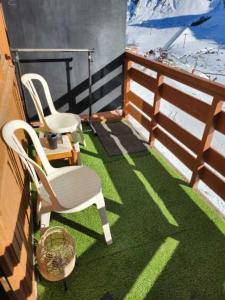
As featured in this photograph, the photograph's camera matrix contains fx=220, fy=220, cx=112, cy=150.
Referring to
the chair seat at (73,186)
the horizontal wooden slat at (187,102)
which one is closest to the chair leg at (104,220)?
the chair seat at (73,186)

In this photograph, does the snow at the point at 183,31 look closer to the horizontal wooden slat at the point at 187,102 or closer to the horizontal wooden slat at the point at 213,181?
the horizontal wooden slat at the point at 187,102

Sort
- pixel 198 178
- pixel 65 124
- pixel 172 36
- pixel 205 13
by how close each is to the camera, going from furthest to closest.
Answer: pixel 172 36
pixel 205 13
pixel 65 124
pixel 198 178

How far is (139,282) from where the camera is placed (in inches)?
58.2

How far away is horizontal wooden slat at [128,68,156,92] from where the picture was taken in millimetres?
2799

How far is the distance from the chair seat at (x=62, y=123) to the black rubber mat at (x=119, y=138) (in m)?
0.63

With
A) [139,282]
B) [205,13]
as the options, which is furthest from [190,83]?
[205,13]

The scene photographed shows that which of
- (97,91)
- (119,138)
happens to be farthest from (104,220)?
(97,91)

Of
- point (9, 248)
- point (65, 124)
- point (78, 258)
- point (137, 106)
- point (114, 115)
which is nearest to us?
point (9, 248)

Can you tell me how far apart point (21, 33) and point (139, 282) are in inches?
124

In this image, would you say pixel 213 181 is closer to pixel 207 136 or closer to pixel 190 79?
pixel 207 136

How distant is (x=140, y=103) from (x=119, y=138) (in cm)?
60

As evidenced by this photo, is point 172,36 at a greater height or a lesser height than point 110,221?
greater

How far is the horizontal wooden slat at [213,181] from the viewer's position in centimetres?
201

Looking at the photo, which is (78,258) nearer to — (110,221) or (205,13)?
(110,221)
